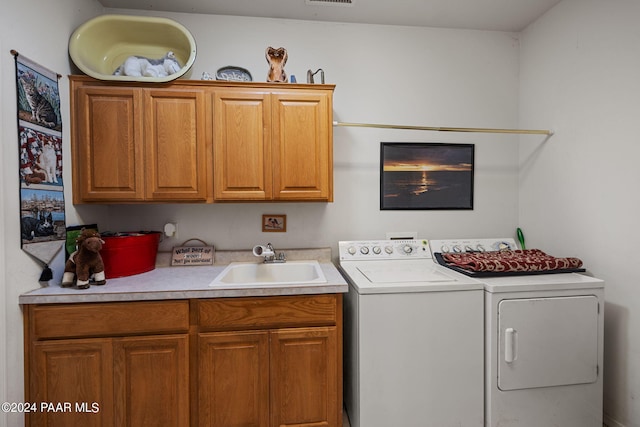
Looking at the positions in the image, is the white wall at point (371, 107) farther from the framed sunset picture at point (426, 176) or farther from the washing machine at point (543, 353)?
the washing machine at point (543, 353)

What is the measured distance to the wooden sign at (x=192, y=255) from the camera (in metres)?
1.88

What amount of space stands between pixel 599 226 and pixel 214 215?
Result: 8.21 feet

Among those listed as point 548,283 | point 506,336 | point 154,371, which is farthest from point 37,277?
point 548,283

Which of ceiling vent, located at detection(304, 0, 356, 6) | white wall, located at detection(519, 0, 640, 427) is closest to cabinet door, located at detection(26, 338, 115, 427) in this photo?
ceiling vent, located at detection(304, 0, 356, 6)

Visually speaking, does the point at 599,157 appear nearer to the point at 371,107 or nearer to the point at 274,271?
the point at 371,107

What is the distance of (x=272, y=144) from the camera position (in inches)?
66.6

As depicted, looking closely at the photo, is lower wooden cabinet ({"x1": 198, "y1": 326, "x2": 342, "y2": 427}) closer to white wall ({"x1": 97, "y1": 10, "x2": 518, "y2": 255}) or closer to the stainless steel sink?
the stainless steel sink

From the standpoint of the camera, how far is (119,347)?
131 cm

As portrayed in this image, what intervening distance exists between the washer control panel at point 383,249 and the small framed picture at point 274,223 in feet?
1.49

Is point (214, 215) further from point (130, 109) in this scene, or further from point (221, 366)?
point (221, 366)

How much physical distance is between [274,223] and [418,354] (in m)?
1.25

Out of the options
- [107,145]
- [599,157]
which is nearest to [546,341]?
[599,157]

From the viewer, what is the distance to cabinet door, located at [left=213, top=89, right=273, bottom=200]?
5.42 ft

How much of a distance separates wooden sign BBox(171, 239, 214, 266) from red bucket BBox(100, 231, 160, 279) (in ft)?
0.48
